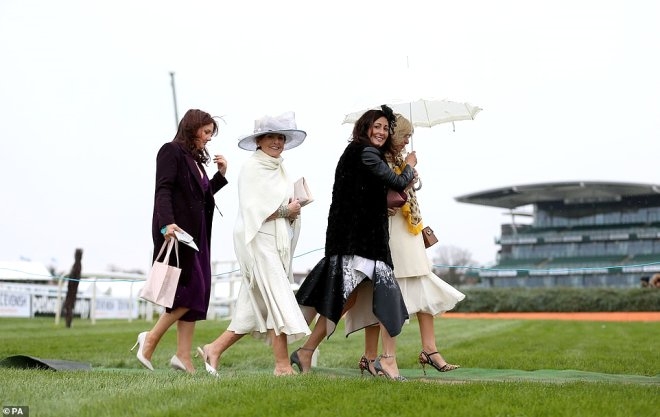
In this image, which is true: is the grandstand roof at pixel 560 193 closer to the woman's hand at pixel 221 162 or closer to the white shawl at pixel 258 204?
the woman's hand at pixel 221 162

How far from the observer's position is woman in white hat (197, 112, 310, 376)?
622 centimetres

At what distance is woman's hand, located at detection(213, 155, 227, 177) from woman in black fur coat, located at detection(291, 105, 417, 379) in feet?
3.00

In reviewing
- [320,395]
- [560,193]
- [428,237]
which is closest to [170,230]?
[428,237]

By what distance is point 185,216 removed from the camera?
6.50m

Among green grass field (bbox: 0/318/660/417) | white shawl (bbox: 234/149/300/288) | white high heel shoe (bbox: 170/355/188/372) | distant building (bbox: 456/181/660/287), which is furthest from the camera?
distant building (bbox: 456/181/660/287)

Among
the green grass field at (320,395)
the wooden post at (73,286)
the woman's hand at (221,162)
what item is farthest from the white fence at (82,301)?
the green grass field at (320,395)

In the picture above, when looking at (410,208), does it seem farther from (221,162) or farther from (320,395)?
(320,395)

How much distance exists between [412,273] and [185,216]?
162cm

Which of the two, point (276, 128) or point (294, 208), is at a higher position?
point (276, 128)

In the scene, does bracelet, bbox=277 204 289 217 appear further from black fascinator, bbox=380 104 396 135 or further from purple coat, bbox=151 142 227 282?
black fascinator, bbox=380 104 396 135

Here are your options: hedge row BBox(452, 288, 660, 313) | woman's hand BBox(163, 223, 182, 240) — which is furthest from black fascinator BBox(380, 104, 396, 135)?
hedge row BBox(452, 288, 660, 313)

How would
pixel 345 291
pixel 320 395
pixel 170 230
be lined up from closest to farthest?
pixel 320 395 < pixel 345 291 < pixel 170 230

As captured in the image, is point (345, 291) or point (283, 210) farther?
point (283, 210)

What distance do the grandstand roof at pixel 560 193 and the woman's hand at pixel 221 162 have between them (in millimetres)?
58226
